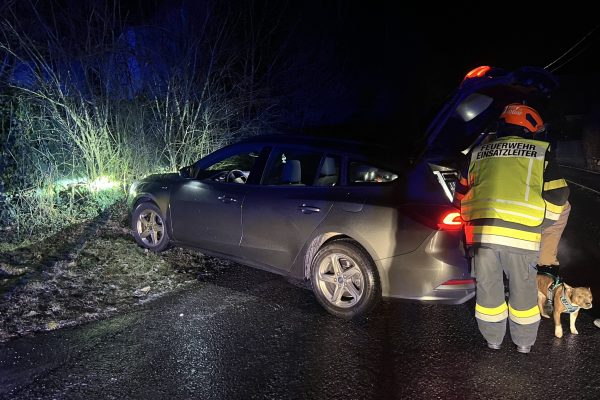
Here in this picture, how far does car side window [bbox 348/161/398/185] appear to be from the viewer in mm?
4070

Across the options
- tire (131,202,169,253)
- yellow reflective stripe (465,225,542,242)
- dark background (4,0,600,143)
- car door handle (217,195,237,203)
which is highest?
dark background (4,0,600,143)

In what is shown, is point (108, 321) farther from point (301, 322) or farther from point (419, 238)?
point (419, 238)

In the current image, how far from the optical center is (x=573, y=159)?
18047 millimetres

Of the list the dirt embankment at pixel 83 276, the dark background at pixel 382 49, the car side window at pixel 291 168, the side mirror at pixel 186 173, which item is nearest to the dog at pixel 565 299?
the dark background at pixel 382 49

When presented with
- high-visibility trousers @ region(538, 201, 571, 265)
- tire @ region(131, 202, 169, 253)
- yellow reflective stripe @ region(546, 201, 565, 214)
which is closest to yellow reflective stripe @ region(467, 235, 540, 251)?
yellow reflective stripe @ region(546, 201, 565, 214)

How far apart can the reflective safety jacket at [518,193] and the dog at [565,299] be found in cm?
63

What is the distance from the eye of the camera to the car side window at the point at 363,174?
407 centimetres

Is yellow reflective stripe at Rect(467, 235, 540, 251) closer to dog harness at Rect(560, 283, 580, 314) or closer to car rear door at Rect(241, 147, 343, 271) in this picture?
dog harness at Rect(560, 283, 580, 314)

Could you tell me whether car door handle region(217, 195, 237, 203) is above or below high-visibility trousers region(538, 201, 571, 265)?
above

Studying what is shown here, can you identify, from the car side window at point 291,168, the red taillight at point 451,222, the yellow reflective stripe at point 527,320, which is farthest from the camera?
the car side window at point 291,168

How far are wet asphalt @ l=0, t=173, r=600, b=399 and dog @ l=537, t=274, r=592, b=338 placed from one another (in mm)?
123

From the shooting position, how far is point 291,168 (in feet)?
15.2

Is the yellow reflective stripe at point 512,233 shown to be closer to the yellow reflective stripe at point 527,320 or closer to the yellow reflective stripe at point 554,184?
the yellow reflective stripe at point 554,184

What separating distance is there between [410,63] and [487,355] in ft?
83.8
